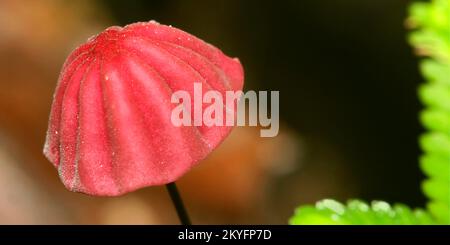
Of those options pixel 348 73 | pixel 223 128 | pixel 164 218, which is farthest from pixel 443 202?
pixel 348 73

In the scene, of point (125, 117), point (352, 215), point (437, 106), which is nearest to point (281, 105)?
point (437, 106)

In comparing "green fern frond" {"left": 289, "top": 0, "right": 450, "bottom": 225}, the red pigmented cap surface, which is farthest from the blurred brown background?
the red pigmented cap surface

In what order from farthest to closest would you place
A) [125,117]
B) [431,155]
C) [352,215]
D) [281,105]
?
[281,105] → [431,155] → [352,215] → [125,117]

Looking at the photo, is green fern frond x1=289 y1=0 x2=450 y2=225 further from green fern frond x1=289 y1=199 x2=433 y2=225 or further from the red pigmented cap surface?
the red pigmented cap surface

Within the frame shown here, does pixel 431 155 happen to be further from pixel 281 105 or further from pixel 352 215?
pixel 281 105

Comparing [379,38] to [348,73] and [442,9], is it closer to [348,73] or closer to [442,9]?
[348,73]
